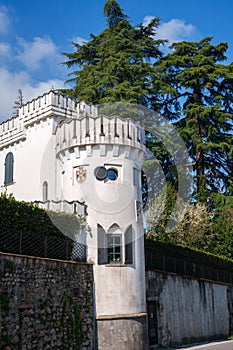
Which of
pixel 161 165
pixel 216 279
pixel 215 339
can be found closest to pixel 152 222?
pixel 161 165

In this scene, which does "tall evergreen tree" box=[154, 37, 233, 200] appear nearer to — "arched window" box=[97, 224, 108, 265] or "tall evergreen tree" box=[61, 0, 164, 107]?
"tall evergreen tree" box=[61, 0, 164, 107]

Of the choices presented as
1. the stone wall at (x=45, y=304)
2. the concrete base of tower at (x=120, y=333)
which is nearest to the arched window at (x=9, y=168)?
the stone wall at (x=45, y=304)

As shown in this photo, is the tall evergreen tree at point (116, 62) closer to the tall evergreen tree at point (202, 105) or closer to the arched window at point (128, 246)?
the tall evergreen tree at point (202, 105)

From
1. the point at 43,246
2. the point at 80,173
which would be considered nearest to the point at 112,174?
the point at 80,173

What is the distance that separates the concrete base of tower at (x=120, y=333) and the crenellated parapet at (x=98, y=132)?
631 centimetres

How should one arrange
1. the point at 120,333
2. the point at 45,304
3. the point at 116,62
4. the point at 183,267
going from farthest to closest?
the point at 116,62 → the point at 183,267 → the point at 120,333 → the point at 45,304

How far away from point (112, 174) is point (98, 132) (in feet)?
5.42

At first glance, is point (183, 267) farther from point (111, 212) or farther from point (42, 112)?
point (42, 112)

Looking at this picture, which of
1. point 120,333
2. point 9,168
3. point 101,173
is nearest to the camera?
point 120,333

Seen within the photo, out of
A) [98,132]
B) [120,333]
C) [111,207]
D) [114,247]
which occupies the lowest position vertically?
[120,333]

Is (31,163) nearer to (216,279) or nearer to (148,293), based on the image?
(148,293)

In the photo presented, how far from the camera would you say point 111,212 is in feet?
55.9

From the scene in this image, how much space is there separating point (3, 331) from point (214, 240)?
2302 cm

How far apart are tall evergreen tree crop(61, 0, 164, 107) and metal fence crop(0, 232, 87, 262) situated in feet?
52.1
